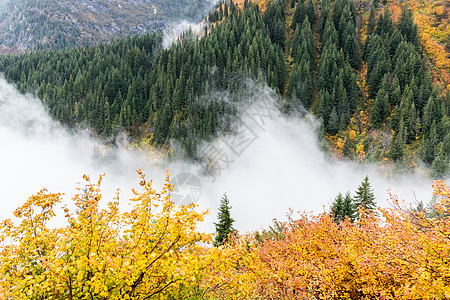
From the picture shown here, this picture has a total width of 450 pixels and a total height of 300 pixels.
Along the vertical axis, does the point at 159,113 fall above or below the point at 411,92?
above

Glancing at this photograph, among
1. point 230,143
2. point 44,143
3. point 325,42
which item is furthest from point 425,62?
point 44,143

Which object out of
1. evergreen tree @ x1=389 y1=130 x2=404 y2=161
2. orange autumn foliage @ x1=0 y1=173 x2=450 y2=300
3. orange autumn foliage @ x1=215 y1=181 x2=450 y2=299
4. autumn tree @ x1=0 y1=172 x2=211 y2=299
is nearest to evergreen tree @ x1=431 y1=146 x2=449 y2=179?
evergreen tree @ x1=389 y1=130 x2=404 y2=161

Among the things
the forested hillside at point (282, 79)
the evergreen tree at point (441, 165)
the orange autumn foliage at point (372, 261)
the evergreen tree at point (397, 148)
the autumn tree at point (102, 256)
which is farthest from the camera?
the forested hillside at point (282, 79)

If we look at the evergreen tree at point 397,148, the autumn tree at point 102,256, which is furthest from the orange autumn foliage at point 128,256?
the evergreen tree at point 397,148

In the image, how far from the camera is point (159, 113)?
111312 mm

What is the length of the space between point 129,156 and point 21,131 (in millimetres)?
96997

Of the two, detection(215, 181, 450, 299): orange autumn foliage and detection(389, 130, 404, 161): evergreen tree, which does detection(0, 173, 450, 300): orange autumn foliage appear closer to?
detection(215, 181, 450, 299): orange autumn foliage

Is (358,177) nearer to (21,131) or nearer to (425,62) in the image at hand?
(425,62)

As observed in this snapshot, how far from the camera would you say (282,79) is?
358 feet

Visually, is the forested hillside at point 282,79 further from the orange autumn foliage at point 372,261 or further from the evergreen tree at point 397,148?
the orange autumn foliage at point 372,261

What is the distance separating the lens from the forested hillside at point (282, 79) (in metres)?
80.4

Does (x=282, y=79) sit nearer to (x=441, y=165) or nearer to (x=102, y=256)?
(x=441, y=165)

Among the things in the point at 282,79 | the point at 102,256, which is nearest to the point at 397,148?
the point at 282,79

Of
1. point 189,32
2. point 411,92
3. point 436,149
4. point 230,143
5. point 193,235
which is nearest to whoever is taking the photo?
point 193,235
